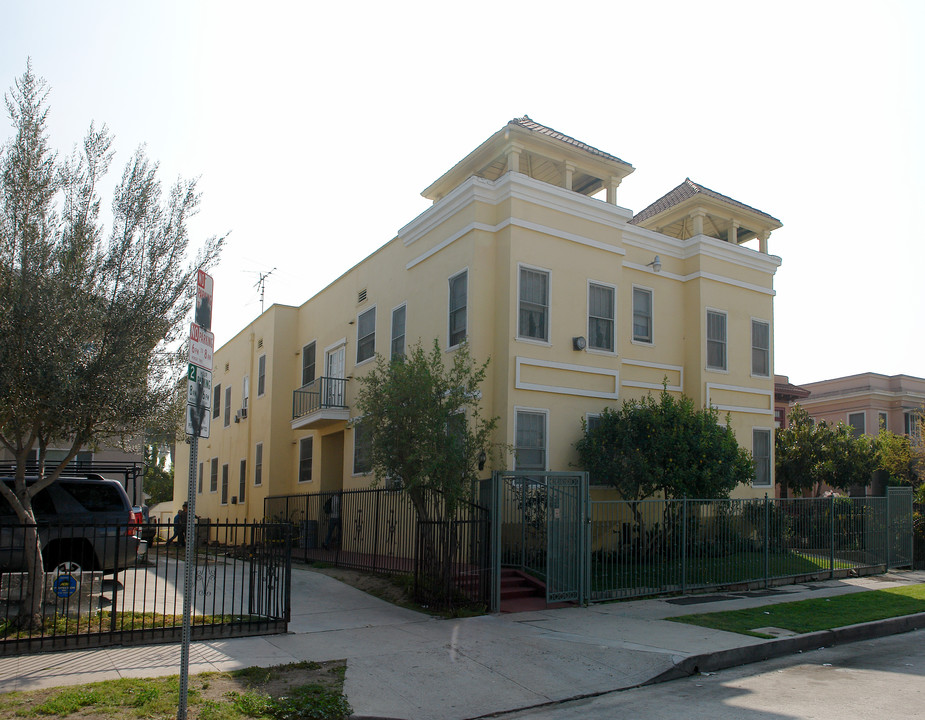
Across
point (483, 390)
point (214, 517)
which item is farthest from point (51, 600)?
point (214, 517)

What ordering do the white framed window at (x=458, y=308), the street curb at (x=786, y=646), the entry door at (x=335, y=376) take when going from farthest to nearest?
the entry door at (x=335, y=376) → the white framed window at (x=458, y=308) → the street curb at (x=786, y=646)

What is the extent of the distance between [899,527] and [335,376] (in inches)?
591


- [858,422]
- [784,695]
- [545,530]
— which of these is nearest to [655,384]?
[545,530]

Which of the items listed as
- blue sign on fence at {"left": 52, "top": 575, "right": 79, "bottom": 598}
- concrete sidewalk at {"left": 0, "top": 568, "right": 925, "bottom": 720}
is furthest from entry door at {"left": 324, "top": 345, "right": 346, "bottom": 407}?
blue sign on fence at {"left": 52, "top": 575, "right": 79, "bottom": 598}

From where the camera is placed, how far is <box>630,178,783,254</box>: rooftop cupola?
2025 cm

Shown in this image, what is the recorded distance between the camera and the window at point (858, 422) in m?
39.0

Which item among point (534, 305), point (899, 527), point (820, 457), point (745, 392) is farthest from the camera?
point (820, 457)

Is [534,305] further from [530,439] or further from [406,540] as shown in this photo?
[406,540]

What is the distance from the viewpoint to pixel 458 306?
16609mm

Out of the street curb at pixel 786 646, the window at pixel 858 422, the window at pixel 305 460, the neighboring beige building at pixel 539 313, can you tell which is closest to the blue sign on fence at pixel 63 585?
the neighboring beige building at pixel 539 313

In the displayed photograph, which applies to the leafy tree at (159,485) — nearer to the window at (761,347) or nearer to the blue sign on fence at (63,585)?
the window at (761,347)

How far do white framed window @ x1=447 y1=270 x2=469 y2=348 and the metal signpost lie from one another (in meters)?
9.54

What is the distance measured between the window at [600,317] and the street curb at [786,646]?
763cm

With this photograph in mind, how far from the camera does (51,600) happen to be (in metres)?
9.95
